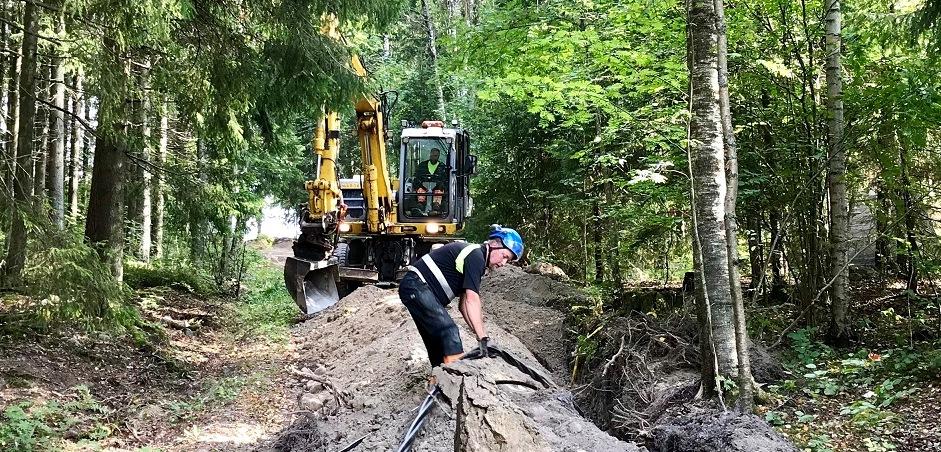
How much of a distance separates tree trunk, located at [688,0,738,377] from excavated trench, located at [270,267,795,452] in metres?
0.66

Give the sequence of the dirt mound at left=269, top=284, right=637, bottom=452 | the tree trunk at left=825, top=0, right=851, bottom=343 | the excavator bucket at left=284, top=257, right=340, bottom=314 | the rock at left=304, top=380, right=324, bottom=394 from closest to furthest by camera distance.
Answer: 1. the dirt mound at left=269, top=284, right=637, bottom=452
2. the rock at left=304, top=380, right=324, bottom=394
3. the tree trunk at left=825, top=0, right=851, bottom=343
4. the excavator bucket at left=284, top=257, right=340, bottom=314

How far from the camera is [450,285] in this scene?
5.34m

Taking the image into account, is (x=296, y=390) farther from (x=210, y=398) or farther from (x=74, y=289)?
(x=74, y=289)

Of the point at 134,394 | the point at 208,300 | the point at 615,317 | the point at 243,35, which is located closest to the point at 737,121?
the point at 615,317

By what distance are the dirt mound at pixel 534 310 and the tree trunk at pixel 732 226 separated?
2.64 metres

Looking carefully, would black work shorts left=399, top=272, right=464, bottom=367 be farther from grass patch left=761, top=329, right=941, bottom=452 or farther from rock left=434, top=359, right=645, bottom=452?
grass patch left=761, top=329, right=941, bottom=452

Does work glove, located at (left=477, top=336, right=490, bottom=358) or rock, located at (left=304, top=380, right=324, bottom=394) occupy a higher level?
work glove, located at (left=477, top=336, right=490, bottom=358)

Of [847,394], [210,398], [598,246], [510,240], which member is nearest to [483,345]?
[510,240]

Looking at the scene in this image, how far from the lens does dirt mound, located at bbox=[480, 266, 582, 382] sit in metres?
8.36

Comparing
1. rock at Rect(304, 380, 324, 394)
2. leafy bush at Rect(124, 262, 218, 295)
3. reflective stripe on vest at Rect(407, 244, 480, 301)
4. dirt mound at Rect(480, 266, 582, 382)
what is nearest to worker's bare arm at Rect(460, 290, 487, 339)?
reflective stripe on vest at Rect(407, 244, 480, 301)

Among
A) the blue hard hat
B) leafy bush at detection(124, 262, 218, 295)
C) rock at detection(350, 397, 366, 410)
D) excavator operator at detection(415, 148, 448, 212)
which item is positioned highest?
excavator operator at detection(415, 148, 448, 212)

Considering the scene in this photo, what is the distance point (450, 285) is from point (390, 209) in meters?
7.15

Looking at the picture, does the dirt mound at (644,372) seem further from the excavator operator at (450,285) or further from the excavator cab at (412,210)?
the excavator cab at (412,210)

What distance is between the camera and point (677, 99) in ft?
31.7
